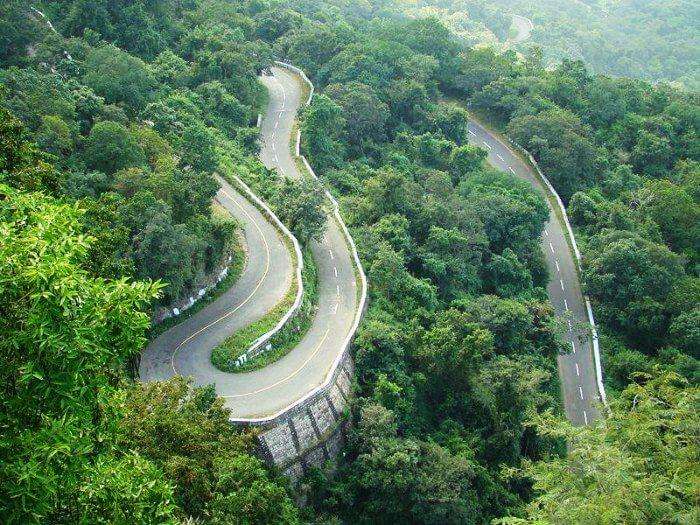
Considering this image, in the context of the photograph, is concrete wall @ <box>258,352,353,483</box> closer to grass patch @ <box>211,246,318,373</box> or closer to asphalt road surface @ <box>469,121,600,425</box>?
grass patch @ <box>211,246,318,373</box>

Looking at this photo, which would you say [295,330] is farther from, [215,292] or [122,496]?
[122,496]

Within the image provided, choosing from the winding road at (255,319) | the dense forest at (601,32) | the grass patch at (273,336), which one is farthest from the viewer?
the dense forest at (601,32)

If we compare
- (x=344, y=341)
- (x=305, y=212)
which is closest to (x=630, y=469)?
(x=344, y=341)

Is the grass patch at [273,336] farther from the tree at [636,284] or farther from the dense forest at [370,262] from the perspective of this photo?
the tree at [636,284]

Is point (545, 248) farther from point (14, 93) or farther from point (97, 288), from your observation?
point (97, 288)

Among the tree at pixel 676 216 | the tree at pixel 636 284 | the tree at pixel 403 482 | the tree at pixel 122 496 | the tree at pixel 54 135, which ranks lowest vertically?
the tree at pixel 403 482

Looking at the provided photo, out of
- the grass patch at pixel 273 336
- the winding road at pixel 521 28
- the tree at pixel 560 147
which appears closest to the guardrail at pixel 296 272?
the grass patch at pixel 273 336

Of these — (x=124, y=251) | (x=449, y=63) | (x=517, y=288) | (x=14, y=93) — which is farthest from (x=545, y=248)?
(x=14, y=93)
